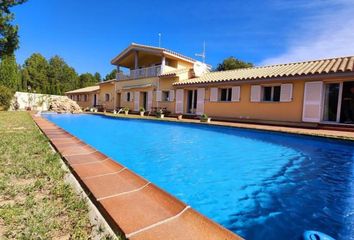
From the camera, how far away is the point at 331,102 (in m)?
11.4

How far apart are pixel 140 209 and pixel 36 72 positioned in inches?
2388

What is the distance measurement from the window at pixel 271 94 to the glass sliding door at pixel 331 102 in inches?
97.2

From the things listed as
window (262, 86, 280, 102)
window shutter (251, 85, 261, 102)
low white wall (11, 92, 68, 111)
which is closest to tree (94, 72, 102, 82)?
low white wall (11, 92, 68, 111)

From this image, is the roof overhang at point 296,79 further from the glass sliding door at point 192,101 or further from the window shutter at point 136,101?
the window shutter at point 136,101

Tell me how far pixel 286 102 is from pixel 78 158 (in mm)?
11880

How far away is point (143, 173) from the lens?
4.95 meters

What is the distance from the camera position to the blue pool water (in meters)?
2.96

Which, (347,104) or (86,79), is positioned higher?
(86,79)

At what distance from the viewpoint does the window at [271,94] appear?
526 inches

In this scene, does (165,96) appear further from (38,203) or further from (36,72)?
(36,72)

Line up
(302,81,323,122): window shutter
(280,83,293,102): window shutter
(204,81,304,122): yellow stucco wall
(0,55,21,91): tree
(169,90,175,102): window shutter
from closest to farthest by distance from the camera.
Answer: (302,81,323,122): window shutter < (204,81,304,122): yellow stucco wall < (280,83,293,102): window shutter < (169,90,175,102): window shutter < (0,55,21,91): tree

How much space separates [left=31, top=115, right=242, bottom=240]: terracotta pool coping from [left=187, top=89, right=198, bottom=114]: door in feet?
50.1

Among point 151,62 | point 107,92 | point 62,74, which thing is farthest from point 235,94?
point 62,74

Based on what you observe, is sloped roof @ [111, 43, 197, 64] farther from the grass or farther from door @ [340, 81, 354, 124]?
the grass
